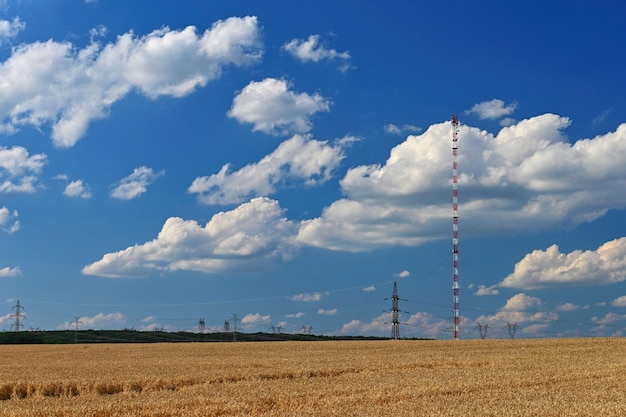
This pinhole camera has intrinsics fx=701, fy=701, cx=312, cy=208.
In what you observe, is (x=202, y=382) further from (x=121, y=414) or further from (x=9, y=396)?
(x=121, y=414)

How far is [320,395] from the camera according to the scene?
2591 centimetres

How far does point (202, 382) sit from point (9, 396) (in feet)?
28.1

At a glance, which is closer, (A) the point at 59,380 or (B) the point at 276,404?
(B) the point at 276,404

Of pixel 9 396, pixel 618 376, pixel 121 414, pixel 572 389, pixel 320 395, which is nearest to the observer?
pixel 121 414

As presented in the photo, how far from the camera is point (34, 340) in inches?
5507

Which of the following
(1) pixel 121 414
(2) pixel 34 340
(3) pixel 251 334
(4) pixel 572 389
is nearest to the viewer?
(1) pixel 121 414

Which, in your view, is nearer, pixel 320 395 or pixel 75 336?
pixel 320 395

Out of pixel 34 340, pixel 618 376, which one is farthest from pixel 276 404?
pixel 34 340

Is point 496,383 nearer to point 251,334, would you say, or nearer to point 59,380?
point 59,380

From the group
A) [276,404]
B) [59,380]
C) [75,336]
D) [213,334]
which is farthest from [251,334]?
[276,404]

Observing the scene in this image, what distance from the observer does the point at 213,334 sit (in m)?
153

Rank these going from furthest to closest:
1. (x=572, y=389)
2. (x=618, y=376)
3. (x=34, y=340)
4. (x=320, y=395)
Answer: (x=34, y=340) < (x=618, y=376) < (x=572, y=389) < (x=320, y=395)

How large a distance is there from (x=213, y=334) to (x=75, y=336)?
2861 cm

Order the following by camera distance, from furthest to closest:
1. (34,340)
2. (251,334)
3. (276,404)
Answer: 1. (251,334)
2. (34,340)
3. (276,404)
